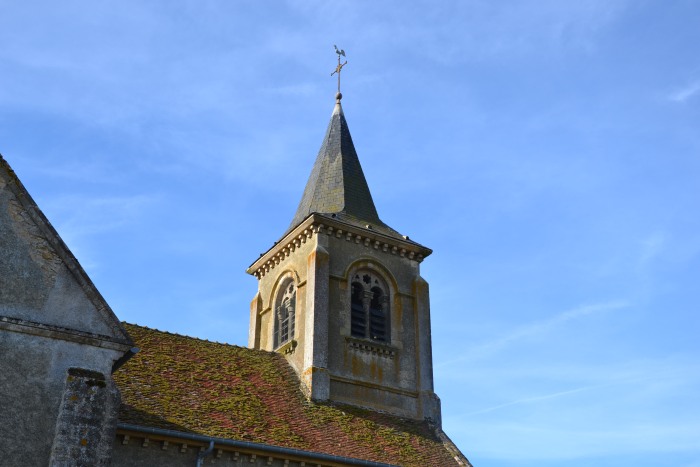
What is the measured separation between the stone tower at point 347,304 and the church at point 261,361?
0.04m

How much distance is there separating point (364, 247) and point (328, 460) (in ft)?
28.3

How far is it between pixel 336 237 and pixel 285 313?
2.85 m

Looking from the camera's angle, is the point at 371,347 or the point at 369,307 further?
the point at 369,307

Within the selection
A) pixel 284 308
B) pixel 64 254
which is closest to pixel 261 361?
pixel 284 308

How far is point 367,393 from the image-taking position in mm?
23766

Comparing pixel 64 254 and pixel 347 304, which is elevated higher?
pixel 347 304

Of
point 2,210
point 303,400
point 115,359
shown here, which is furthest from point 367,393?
point 2,210

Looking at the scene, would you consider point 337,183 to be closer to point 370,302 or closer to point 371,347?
point 370,302

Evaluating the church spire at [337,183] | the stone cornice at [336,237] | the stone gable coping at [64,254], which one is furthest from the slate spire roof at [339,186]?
the stone gable coping at [64,254]

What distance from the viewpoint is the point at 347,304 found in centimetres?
2506

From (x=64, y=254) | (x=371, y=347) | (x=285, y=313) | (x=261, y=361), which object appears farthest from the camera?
(x=285, y=313)

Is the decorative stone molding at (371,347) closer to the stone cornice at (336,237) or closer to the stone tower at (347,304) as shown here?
the stone tower at (347,304)

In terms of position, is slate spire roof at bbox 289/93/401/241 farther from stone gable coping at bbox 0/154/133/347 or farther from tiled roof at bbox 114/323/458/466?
stone gable coping at bbox 0/154/133/347

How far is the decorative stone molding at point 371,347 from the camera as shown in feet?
80.0
